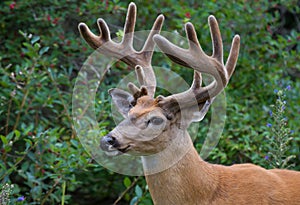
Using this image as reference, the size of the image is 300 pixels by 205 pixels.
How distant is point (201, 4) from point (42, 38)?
6.14 feet

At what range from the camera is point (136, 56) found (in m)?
4.29

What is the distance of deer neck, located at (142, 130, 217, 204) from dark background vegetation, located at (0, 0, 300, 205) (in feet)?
4.29

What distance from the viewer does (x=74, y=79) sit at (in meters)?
6.04

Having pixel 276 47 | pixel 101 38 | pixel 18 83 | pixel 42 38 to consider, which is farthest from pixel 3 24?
pixel 276 47

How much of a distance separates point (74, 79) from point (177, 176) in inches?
103

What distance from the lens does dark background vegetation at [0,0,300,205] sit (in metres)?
5.37

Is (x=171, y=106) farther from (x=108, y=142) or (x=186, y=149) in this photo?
(x=108, y=142)

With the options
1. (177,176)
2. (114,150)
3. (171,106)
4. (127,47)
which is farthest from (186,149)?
(127,47)

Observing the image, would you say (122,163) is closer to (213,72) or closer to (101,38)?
(101,38)

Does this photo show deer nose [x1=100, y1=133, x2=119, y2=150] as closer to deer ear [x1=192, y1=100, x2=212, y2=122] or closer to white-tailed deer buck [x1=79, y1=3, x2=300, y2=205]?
white-tailed deer buck [x1=79, y1=3, x2=300, y2=205]

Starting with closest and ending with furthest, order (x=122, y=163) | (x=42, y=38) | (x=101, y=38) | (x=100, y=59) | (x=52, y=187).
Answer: (x=101, y=38) → (x=52, y=187) → (x=122, y=163) → (x=100, y=59) → (x=42, y=38)

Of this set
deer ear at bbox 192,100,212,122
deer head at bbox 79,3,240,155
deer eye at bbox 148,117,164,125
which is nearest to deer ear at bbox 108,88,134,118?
deer head at bbox 79,3,240,155

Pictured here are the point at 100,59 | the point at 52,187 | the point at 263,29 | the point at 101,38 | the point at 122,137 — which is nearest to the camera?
the point at 122,137

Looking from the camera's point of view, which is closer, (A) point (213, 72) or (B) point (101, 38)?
(A) point (213, 72)
